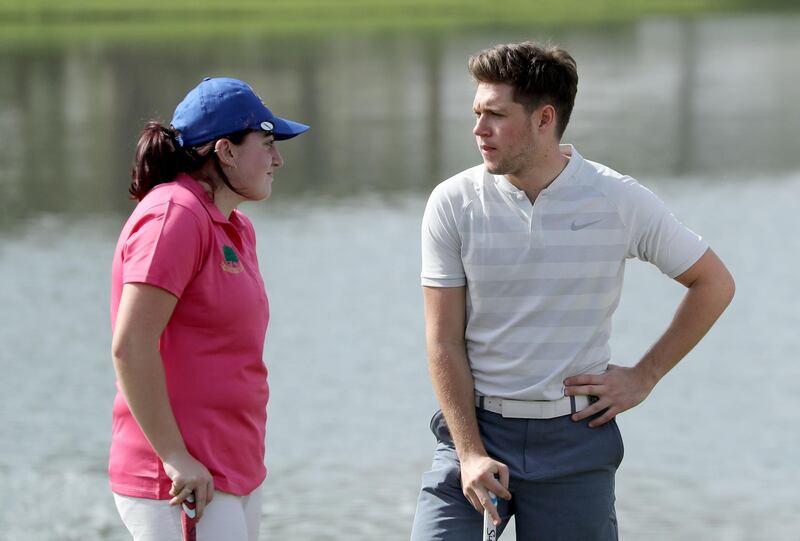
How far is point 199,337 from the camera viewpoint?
3301 millimetres

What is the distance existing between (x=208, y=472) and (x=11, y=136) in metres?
18.0

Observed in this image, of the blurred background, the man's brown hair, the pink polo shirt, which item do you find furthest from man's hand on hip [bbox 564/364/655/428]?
the blurred background

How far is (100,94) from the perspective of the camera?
2588 centimetres

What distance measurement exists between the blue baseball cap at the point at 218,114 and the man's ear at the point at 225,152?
0.02 m

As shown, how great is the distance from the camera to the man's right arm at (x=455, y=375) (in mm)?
3568

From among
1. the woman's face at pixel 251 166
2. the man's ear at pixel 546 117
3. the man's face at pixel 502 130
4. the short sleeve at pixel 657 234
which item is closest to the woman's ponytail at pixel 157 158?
the woman's face at pixel 251 166

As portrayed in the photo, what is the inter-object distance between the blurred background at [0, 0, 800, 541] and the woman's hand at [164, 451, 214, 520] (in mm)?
1931

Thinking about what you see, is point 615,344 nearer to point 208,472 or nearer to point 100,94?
point 208,472

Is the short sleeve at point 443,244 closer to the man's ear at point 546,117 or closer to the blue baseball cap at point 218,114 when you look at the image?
the man's ear at point 546,117

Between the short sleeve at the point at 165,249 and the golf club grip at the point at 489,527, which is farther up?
the short sleeve at the point at 165,249

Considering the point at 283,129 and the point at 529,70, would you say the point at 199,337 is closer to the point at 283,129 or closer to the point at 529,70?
the point at 283,129

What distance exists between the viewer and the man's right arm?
3568 millimetres

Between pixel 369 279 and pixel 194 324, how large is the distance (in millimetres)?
7656

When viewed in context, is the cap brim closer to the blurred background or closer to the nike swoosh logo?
the nike swoosh logo
